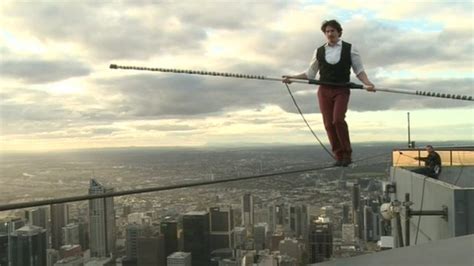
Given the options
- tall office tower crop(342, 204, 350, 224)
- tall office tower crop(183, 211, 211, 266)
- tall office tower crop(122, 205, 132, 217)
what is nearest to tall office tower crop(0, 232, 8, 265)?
tall office tower crop(122, 205, 132, 217)

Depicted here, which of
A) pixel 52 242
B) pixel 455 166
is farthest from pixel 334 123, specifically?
pixel 455 166

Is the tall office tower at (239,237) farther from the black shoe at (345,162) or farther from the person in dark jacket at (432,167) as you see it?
the person in dark jacket at (432,167)

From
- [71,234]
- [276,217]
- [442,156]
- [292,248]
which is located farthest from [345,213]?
[442,156]

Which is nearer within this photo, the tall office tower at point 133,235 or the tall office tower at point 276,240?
the tall office tower at point 133,235

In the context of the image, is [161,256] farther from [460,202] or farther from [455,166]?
[455,166]

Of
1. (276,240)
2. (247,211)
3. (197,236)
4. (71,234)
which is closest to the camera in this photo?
(71,234)

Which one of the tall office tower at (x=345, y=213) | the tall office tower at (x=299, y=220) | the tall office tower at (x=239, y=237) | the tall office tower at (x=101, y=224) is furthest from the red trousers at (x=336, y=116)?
the tall office tower at (x=101, y=224)

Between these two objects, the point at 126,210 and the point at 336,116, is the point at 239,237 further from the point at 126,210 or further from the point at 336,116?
the point at 336,116
